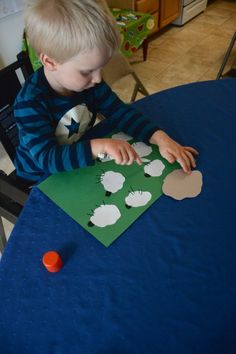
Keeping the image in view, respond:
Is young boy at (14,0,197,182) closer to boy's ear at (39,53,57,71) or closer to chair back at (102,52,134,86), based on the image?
boy's ear at (39,53,57,71)

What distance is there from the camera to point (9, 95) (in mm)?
981

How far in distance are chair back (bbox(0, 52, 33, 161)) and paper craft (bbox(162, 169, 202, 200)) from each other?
1.76 ft

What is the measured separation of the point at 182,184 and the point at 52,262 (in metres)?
0.34

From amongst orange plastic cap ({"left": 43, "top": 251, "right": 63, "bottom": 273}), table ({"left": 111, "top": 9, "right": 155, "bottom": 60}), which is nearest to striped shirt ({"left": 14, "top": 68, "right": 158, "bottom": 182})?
orange plastic cap ({"left": 43, "top": 251, "right": 63, "bottom": 273})

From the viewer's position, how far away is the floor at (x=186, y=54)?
7.72 ft

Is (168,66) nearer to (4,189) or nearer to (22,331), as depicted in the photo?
(4,189)

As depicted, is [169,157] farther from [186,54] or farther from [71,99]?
[186,54]

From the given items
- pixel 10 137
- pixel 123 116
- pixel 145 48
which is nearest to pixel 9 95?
pixel 10 137

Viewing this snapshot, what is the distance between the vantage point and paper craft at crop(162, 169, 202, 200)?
72 cm

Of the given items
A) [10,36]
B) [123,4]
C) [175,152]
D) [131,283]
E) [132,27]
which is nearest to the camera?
[131,283]

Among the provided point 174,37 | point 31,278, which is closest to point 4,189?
point 31,278

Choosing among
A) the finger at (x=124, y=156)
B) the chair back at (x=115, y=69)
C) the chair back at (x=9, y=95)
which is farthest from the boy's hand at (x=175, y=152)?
the chair back at (x=115, y=69)

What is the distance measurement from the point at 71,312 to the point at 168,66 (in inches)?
91.2

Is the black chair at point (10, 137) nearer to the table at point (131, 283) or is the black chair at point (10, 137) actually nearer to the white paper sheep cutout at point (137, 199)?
the table at point (131, 283)
